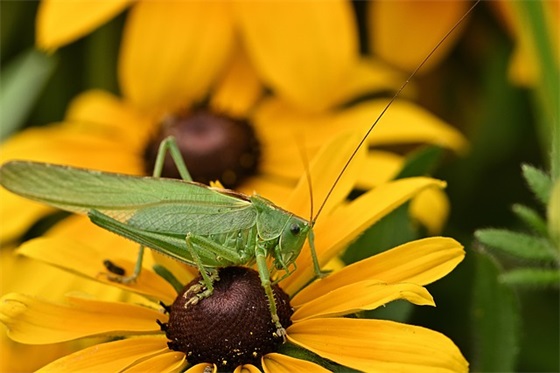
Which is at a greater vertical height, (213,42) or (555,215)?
(213,42)

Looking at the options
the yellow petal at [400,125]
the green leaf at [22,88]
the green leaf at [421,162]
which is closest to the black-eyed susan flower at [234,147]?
the yellow petal at [400,125]

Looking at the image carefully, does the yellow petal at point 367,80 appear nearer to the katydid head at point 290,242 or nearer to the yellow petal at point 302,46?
the yellow petal at point 302,46

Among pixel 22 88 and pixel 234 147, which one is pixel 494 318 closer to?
pixel 234 147

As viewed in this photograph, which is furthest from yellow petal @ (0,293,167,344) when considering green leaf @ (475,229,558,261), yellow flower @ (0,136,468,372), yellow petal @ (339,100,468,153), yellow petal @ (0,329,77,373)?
yellow petal @ (339,100,468,153)

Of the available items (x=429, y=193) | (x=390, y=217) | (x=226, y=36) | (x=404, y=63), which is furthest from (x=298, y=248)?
(x=404, y=63)

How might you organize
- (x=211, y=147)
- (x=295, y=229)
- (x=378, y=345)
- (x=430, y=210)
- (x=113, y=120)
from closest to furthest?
(x=378, y=345)
(x=295, y=229)
(x=430, y=210)
(x=211, y=147)
(x=113, y=120)

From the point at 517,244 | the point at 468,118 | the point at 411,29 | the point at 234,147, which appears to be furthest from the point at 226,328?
the point at 468,118

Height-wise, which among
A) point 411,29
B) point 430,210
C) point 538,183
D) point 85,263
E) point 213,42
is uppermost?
point 411,29
